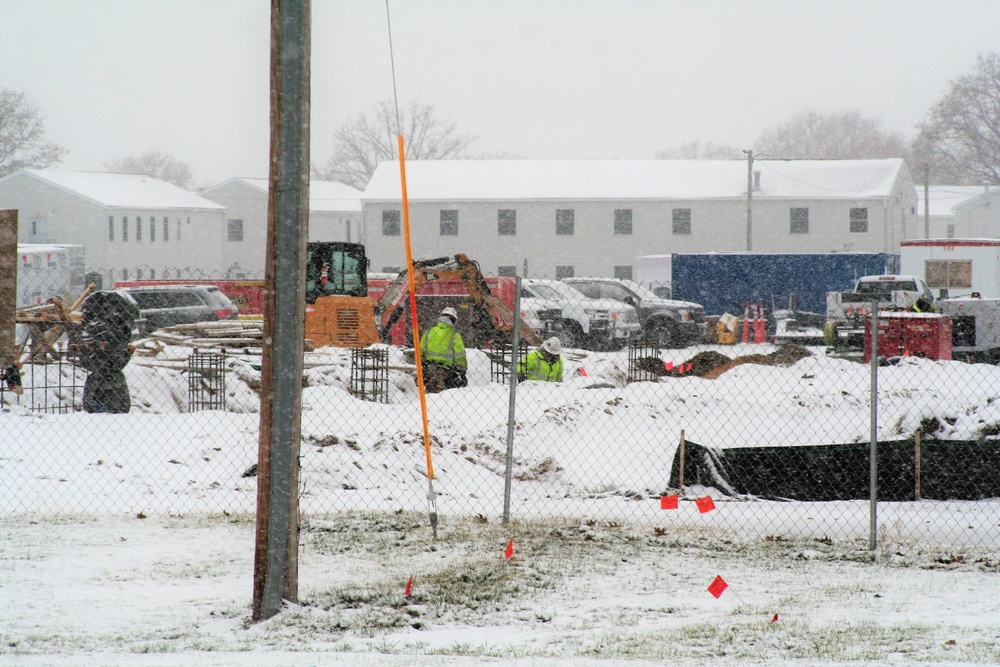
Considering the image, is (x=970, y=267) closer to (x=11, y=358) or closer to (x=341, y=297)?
(x=341, y=297)

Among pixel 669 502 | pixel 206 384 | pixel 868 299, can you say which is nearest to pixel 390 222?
pixel 868 299

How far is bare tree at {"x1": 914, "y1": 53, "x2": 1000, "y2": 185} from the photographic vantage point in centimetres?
7638

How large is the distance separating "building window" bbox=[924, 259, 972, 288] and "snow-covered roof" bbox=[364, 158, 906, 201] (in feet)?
41.9

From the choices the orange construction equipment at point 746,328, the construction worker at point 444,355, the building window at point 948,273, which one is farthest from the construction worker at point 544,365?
the building window at point 948,273

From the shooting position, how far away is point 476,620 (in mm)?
5812

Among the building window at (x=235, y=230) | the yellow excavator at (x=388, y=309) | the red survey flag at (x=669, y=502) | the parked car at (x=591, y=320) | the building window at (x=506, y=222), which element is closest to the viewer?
the red survey flag at (x=669, y=502)

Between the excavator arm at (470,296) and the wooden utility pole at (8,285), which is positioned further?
the excavator arm at (470,296)

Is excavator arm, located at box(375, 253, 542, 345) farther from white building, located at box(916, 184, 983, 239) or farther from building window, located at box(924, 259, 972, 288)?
white building, located at box(916, 184, 983, 239)

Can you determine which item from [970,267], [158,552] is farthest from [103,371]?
[970,267]

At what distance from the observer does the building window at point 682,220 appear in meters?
48.1

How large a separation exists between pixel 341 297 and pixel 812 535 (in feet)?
46.5

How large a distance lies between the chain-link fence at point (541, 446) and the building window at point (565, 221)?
31.9m

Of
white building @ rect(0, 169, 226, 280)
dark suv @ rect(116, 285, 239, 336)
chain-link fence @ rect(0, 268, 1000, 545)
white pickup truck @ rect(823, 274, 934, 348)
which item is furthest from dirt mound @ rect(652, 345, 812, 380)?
white building @ rect(0, 169, 226, 280)

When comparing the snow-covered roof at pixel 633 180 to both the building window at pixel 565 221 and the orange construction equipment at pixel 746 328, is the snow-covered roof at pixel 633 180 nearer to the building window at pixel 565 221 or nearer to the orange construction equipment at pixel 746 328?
the building window at pixel 565 221
